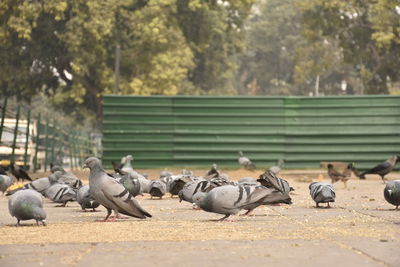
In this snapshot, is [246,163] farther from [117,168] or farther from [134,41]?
[134,41]

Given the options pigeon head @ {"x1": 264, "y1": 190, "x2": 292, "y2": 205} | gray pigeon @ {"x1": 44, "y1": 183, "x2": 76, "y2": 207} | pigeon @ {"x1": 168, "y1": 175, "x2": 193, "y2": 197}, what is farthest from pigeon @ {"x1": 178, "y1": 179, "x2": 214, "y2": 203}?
pigeon head @ {"x1": 264, "y1": 190, "x2": 292, "y2": 205}

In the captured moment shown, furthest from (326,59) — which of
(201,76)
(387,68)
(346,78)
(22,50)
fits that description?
(346,78)

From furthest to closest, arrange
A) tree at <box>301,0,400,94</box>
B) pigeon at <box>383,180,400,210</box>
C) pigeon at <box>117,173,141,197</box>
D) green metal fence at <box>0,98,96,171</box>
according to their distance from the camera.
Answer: tree at <box>301,0,400,94</box>
green metal fence at <box>0,98,96,171</box>
pigeon at <box>117,173,141,197</box>
pigeon at <box>383,180,400,210</box>

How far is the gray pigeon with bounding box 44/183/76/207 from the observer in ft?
40.1

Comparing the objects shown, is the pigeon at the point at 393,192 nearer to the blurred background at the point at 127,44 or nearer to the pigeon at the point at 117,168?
the pigeon at the point at 117,168

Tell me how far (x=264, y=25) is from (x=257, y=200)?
79.2 metres

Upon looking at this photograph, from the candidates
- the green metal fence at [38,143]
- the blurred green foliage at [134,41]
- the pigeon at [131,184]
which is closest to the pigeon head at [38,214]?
the pigeon at [131,184]

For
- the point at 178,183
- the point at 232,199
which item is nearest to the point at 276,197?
the point at 232,199

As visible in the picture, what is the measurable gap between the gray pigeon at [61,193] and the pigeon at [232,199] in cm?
330

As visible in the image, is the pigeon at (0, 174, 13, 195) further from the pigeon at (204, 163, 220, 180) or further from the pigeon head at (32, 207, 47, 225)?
the pigeon head at (32, 207, 47, 225)

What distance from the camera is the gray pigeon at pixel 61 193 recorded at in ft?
40.1

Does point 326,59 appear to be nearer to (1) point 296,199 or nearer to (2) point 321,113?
(2) point 321,113

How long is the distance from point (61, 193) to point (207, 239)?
202 inches

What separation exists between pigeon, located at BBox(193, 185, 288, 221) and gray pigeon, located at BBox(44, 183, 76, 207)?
3297 millimetres
